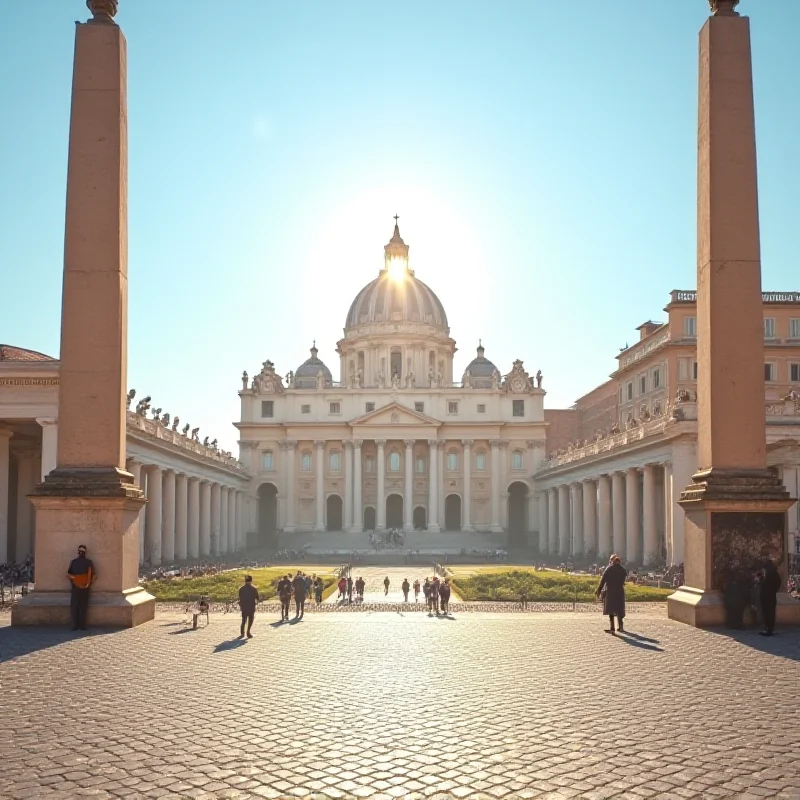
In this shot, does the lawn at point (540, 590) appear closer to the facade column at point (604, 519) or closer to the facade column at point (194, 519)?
the facade column at point (604, 519)

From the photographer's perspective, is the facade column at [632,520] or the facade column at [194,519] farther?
the facade column at [194,519]

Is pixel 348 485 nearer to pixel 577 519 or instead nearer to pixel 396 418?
pixel 396 418

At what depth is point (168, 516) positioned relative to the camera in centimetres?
5756

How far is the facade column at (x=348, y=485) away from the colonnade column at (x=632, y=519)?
45.0 metres

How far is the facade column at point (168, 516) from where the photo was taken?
57.5 meters

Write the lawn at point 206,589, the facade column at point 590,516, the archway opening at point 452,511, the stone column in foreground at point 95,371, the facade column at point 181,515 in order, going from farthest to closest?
the archway opening at point 452,511
the facade column at point 590,516
the facade column at point 181,515
the lawn at point 206,589
the stone column in foreground at point 95,371

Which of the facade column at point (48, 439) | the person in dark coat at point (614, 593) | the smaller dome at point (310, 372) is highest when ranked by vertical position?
the smaller dome at point (310, 372)

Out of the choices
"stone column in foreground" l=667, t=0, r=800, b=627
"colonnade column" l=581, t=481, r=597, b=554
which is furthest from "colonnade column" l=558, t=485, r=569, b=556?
"stone column in foreground" l=667, t=0, r=800, b=627

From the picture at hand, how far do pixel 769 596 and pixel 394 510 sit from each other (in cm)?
8602

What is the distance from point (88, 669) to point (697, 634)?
941 cm

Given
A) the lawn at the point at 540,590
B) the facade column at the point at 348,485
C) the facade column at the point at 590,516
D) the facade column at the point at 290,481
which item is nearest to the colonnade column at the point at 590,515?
the facade column at the point at 590,516

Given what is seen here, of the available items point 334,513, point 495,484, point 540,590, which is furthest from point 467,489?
point 540,590

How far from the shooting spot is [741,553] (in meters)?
16.2

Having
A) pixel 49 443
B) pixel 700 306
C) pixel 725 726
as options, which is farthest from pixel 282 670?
pixel 49 443
